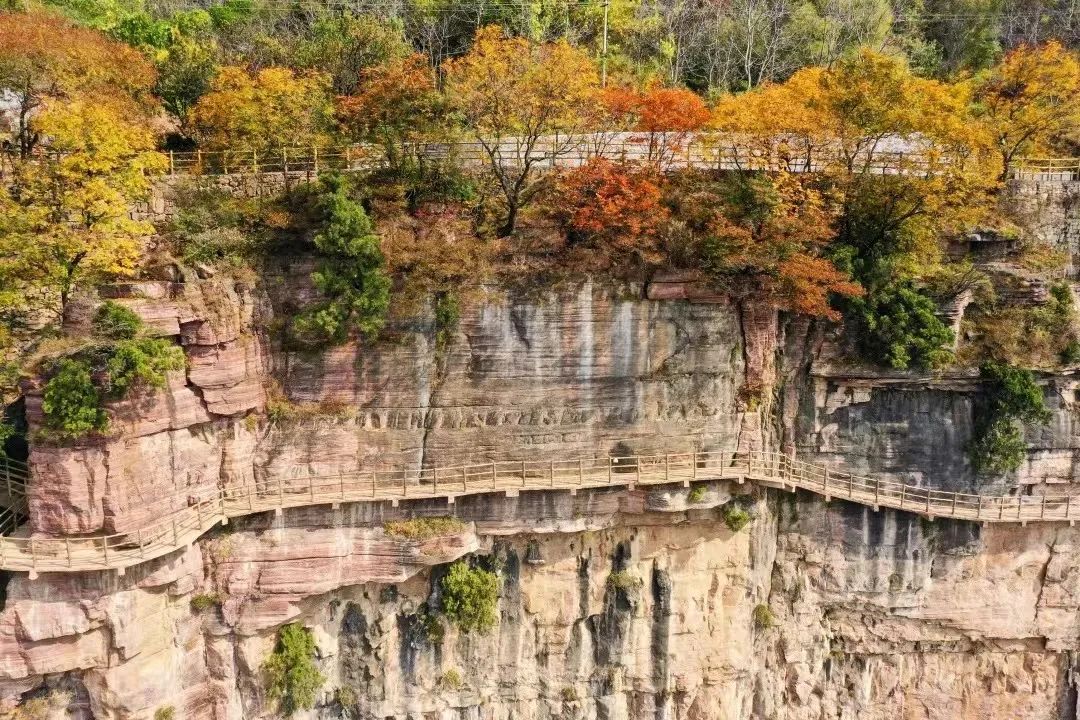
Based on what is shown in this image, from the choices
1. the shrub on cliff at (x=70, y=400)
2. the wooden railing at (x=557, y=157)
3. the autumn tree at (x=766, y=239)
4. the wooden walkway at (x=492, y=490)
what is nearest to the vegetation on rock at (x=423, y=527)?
the wooden walkway at (x=492, y=490)

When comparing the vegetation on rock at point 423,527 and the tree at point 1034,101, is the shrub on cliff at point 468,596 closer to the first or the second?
the vegetation on rock at point 423,527

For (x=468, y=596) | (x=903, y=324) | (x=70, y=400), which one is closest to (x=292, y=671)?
(x=468, y=596)

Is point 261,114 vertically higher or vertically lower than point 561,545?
higher

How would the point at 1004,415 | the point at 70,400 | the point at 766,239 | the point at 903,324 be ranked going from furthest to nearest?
the point at 1004,415 < the point at 903,324 < the point at 766,239 < the point at 70,400

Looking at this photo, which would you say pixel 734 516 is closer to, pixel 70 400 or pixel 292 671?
pixel 292 671

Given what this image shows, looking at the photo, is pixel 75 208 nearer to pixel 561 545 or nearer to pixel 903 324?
pixel 561 545

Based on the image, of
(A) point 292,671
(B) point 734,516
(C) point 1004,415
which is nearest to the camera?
(A) point 292,671

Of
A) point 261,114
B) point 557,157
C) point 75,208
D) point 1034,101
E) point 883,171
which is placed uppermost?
point 1034,101

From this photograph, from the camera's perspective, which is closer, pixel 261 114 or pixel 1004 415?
pixel 261 114
